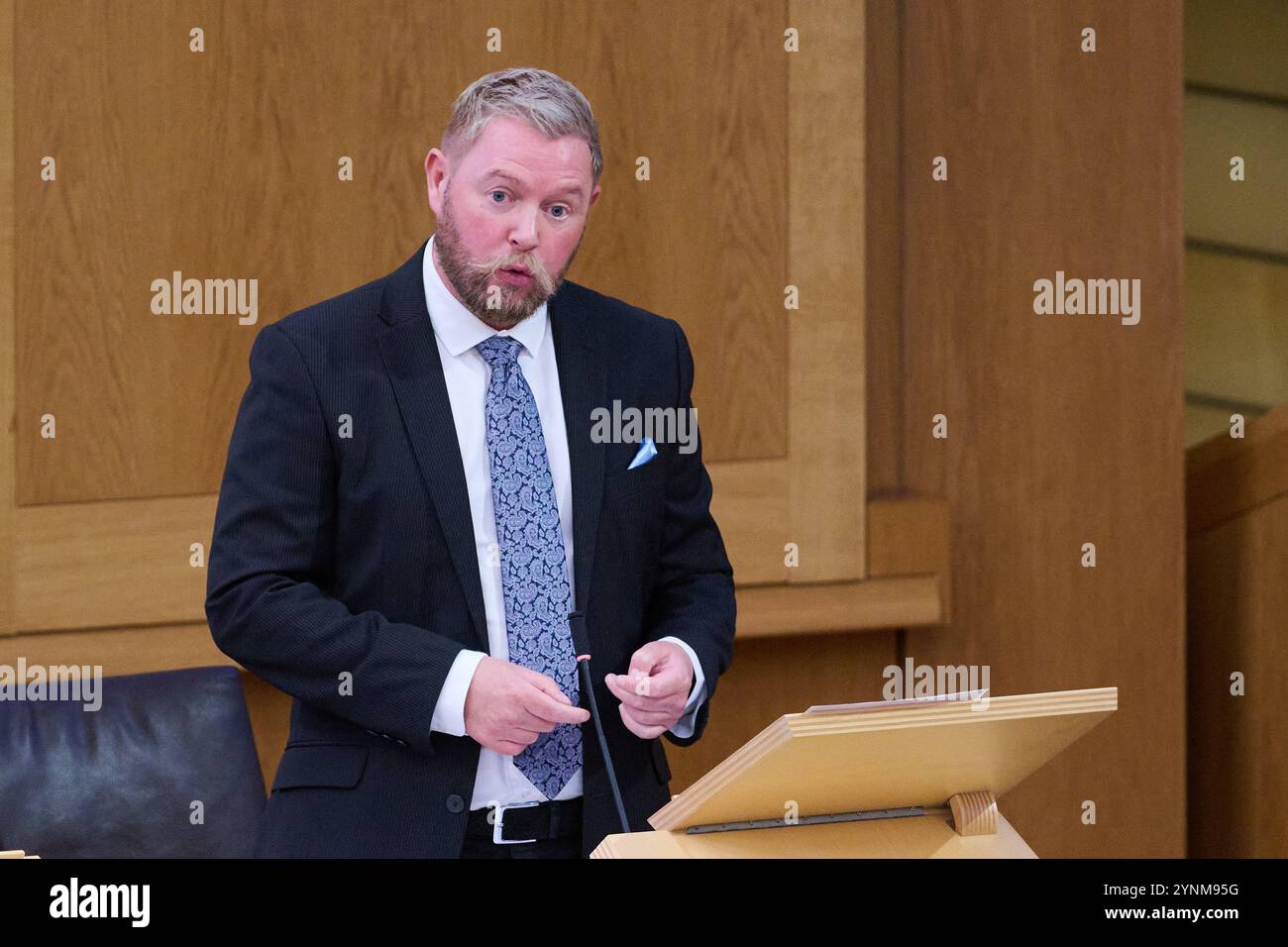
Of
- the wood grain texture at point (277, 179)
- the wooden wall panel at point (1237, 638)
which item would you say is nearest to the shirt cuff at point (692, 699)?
the wood grain texture at point (277, 179)

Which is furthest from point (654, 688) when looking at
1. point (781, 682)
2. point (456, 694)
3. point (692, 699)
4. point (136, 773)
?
point (781, 682)

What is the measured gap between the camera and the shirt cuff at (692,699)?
2.23 m

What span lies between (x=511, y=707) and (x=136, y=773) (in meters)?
1.24

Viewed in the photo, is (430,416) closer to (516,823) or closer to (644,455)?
(644,455)

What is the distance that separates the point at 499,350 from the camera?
2.31 meters

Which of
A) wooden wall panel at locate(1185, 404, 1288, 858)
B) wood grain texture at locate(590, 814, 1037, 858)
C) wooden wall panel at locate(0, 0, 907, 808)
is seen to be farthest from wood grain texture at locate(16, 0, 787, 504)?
wood grain texture at locate(590, 814, 1037, 858)

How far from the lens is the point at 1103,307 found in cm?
A: 425

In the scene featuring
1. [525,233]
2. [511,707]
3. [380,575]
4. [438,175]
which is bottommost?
[511,707]

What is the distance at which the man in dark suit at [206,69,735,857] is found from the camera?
213cm

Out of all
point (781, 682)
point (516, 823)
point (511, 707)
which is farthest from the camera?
point (781, 682)

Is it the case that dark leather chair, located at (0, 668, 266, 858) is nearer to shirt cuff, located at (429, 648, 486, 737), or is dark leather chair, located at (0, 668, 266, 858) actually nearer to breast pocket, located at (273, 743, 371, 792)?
breast pocket, located at (273, 743, 371, 792)

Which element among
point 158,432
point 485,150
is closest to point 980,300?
point 158,432

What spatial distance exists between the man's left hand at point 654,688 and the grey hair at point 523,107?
0.65 metres

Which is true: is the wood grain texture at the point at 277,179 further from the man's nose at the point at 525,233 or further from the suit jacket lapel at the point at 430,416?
the man's nose at the point at 525,233
